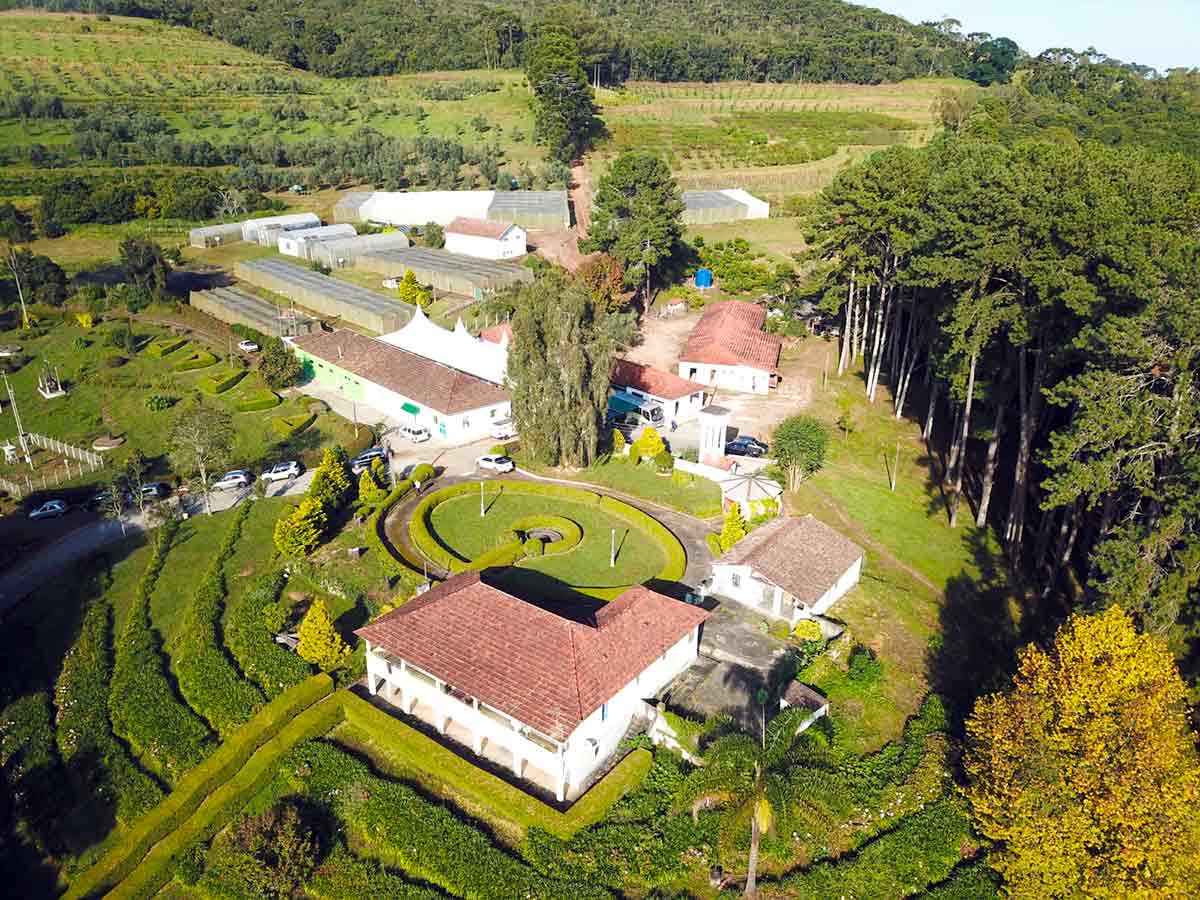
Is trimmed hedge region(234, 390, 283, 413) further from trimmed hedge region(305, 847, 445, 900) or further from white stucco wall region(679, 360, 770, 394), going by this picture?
trimmed hedge region(305, 847, 445, 900)

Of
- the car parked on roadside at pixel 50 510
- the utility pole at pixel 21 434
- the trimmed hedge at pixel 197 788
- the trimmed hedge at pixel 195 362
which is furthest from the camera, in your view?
the trimmed hedge at pixel 195 362

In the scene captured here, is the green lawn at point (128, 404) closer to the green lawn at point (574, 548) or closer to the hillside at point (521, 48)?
the green lawn at point (574, 548)

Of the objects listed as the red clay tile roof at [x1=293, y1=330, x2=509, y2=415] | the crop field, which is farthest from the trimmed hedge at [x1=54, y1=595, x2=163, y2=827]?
the crop field

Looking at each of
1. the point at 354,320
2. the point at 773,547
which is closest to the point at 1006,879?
the point at 773,547

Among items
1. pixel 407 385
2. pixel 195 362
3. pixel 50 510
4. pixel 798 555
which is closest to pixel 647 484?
pixel 798 555

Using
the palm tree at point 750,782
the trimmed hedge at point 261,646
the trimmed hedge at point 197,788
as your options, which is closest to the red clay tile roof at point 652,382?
the trimmed hedge at point 261,646

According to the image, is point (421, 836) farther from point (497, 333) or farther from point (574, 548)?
point (497, 333)

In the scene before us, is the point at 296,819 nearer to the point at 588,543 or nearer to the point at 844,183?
the point at 588,543
